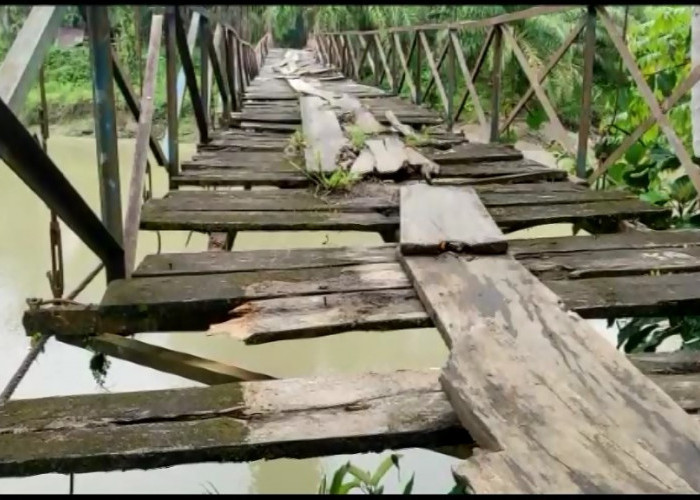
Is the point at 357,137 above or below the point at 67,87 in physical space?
above

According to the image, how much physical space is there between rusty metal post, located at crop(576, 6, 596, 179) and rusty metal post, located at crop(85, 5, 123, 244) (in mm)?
→ 1984

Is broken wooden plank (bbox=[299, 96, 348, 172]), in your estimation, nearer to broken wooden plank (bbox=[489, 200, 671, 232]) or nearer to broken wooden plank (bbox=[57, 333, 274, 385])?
broken wooden plank (bbox=[489, 200, 671, 232])

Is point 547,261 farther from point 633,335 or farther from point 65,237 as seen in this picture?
point 65,237

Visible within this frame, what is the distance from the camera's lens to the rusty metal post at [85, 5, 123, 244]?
181 cm

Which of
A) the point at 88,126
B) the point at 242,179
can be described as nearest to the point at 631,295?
the point at 242,179

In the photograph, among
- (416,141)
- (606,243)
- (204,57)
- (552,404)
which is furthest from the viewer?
(204,57)

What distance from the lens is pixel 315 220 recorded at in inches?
97.1

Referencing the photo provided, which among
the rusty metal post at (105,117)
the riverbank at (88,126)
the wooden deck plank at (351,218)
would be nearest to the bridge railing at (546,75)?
the wooden deck plank at (351,218)

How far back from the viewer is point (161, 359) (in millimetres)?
1861

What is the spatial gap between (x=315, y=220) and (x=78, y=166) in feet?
38.0

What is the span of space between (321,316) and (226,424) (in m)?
0.47

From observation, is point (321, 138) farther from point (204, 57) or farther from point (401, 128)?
point (204, 57)

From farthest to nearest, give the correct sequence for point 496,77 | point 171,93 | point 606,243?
point 496,77
point 171,93
point 606,243

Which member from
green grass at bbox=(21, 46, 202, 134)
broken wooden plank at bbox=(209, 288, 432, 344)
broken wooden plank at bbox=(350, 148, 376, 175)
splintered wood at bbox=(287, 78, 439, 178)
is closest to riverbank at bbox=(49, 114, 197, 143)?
green grass at bbox=(21, 46, 202, 134)
